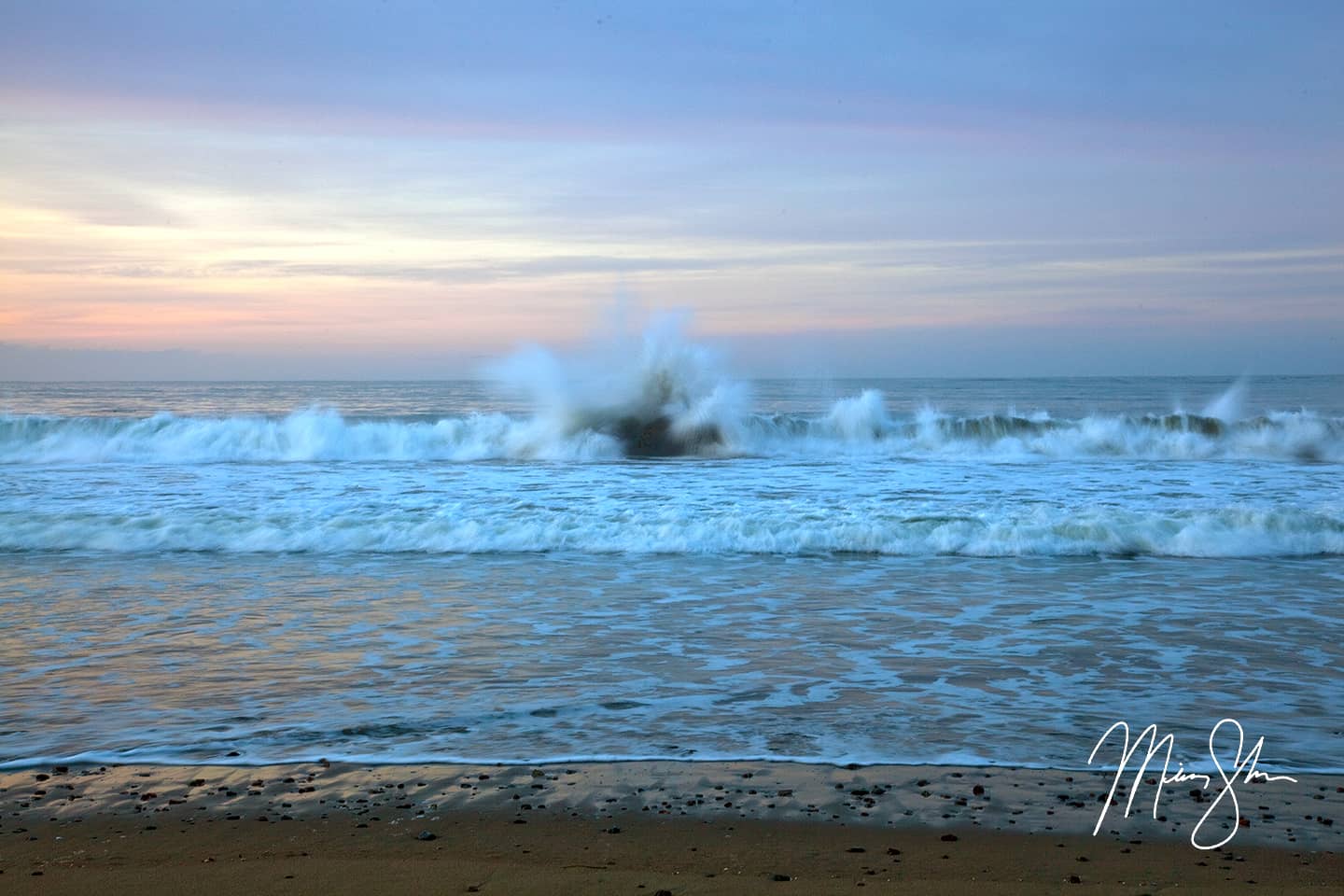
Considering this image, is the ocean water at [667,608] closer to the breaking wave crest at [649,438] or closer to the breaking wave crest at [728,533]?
the breaking wave crest at [728,533]

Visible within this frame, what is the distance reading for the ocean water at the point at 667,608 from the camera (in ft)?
18.1

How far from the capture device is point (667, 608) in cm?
898

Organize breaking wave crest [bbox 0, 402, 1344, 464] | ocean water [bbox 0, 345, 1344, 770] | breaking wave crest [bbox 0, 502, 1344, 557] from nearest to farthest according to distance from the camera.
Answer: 1. ocean water [bbox 0, 345, 1344, 770]
2. breaking wave crest [bbox 0, 502, 1344, 557]
3. breaking wave crest [bbox 0, 402, 1344, 464]

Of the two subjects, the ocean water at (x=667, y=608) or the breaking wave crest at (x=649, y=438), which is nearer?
the ocean water at (x=667, y=608)

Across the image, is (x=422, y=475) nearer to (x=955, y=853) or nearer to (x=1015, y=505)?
(x=1015, y=505)

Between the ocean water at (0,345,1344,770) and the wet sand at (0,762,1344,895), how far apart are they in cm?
35

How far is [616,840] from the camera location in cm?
399

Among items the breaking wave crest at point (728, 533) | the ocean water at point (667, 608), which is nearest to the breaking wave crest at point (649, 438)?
the ocean water at point (667, 608)

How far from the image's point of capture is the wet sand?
11.8 ft
